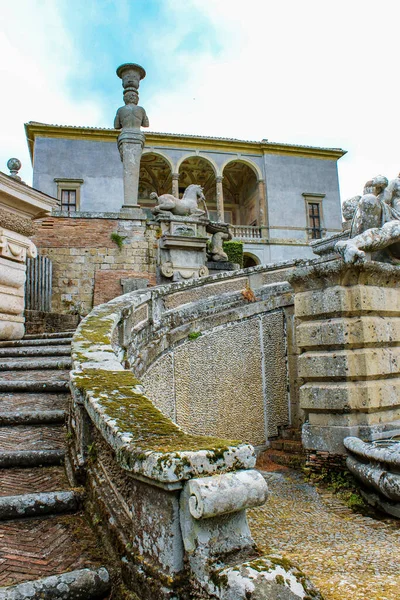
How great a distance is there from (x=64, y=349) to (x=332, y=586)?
4.25 metres

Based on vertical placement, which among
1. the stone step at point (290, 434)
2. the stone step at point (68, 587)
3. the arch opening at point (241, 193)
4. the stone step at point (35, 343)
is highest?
the arch opening at point (241, 193)

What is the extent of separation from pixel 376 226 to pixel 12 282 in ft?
16.6

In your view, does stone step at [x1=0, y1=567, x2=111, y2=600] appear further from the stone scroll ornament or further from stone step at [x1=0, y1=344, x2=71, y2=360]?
stone step at [x1=0, y1=344, x2=71, y2=360]

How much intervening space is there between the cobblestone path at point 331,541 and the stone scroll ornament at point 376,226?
7.95ft

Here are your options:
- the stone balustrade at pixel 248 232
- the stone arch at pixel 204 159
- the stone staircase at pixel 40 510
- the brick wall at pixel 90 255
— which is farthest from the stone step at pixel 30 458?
the stone arch at pixel 204 159

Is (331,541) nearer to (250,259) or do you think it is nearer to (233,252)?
(233,252)

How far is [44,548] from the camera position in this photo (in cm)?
226

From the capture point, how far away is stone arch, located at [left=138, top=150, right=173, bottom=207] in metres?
30.7

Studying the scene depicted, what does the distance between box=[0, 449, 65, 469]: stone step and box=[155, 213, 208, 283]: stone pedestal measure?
8.76 meters

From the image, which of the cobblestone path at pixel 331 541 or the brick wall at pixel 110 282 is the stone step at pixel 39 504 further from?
the brick wall at pixel 110 282

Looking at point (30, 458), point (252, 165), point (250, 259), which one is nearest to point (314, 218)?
point (250, 259)

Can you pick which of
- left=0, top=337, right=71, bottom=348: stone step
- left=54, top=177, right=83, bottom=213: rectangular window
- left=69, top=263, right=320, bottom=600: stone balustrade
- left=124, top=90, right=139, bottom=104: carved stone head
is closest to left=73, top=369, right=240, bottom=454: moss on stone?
left=69, top=263, right=320, bottom=600: stone balustrade

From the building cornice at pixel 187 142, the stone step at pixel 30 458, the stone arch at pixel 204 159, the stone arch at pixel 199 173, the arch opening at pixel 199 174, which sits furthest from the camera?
the arch opening at pixel 199 174

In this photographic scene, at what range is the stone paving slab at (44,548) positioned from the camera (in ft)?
6.73
